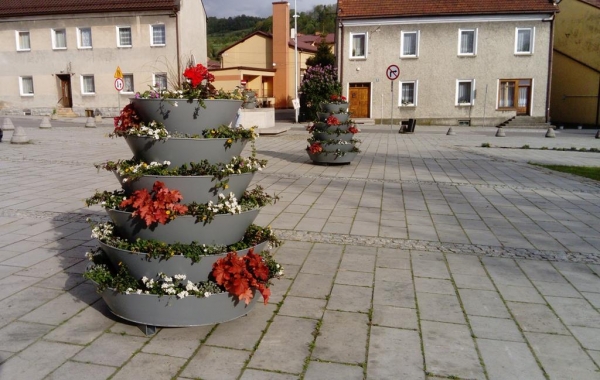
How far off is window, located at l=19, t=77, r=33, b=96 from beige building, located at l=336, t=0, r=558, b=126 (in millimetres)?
22414

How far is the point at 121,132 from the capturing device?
370 centimetres

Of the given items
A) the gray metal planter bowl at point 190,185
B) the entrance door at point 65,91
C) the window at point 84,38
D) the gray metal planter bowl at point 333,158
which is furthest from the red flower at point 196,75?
the entrance door at point 65,91

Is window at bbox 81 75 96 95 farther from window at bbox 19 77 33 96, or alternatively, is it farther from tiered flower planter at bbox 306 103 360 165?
tiered flower planter at bbox 306 103 360 165

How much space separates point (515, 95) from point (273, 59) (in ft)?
85.9

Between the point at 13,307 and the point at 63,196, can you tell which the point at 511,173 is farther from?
the point at 13,307

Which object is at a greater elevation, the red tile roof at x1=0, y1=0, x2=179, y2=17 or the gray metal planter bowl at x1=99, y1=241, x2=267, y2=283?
the red tile roof at x1=0, y1=0, x2=179, y2=17

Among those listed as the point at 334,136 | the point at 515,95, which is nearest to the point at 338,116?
the point at 334,136

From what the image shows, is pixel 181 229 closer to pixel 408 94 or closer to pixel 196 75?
pixel 196 75

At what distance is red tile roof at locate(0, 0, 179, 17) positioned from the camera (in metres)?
33.9

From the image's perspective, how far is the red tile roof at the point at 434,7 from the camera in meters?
30.6

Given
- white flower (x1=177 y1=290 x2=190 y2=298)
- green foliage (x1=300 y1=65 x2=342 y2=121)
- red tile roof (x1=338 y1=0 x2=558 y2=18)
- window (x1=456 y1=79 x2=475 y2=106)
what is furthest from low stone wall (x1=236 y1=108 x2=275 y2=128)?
white flower (x1=177 y1=290 x2=190 y2=298)

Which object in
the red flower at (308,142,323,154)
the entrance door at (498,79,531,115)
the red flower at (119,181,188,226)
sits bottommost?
the red flower at (308,142,323,154)

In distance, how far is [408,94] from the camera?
3231 centimetres

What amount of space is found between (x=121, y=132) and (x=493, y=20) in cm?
3180
